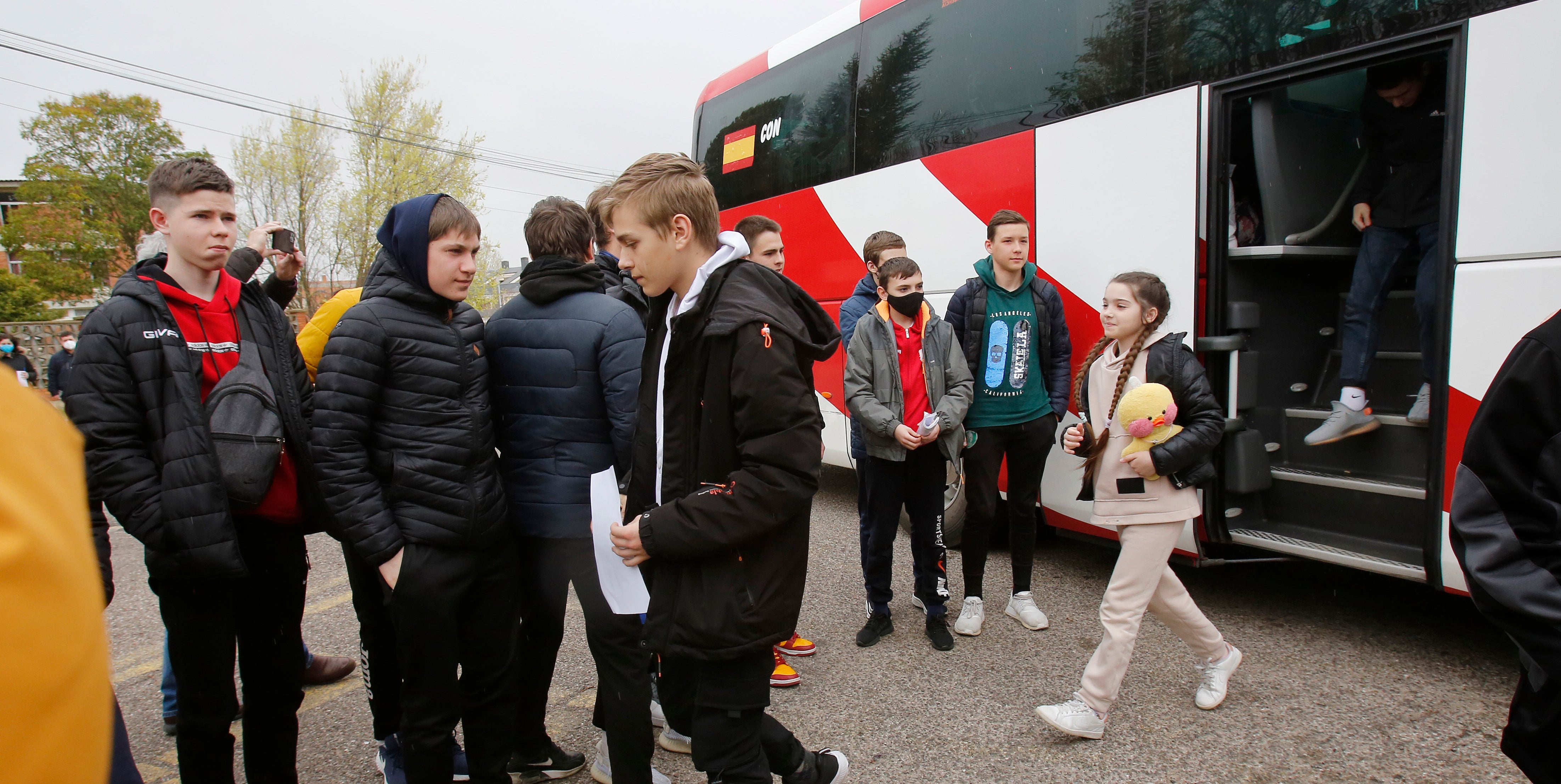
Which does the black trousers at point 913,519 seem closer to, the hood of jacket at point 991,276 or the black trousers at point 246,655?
the hood of jacket at point 991,276

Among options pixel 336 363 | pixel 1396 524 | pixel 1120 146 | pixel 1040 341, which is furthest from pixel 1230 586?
pixel 336 363

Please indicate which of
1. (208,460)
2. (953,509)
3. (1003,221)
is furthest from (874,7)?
(208,460)

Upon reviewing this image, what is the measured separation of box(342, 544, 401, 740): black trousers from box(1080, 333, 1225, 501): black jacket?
101 inches

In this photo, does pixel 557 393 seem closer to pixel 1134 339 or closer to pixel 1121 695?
pixel 1134 339

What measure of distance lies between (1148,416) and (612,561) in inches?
77.5

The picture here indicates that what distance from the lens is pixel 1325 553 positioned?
3.63m

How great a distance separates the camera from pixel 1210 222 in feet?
12.7

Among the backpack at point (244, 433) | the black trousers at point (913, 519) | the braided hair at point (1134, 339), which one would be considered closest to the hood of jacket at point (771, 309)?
the backpack at point (244, 433)

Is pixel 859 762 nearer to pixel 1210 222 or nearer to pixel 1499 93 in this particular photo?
pixel 1210 222

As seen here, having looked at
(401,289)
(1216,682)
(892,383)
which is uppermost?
(401,289)

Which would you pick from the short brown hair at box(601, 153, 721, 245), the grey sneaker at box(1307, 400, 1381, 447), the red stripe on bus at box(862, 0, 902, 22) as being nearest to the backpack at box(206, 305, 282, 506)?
the short brown hair at box(601, 153, 721, 245)

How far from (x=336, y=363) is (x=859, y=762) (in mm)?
2120

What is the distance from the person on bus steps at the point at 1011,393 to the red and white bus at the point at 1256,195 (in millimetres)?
478

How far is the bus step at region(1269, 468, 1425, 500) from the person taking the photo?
3.51 meters
